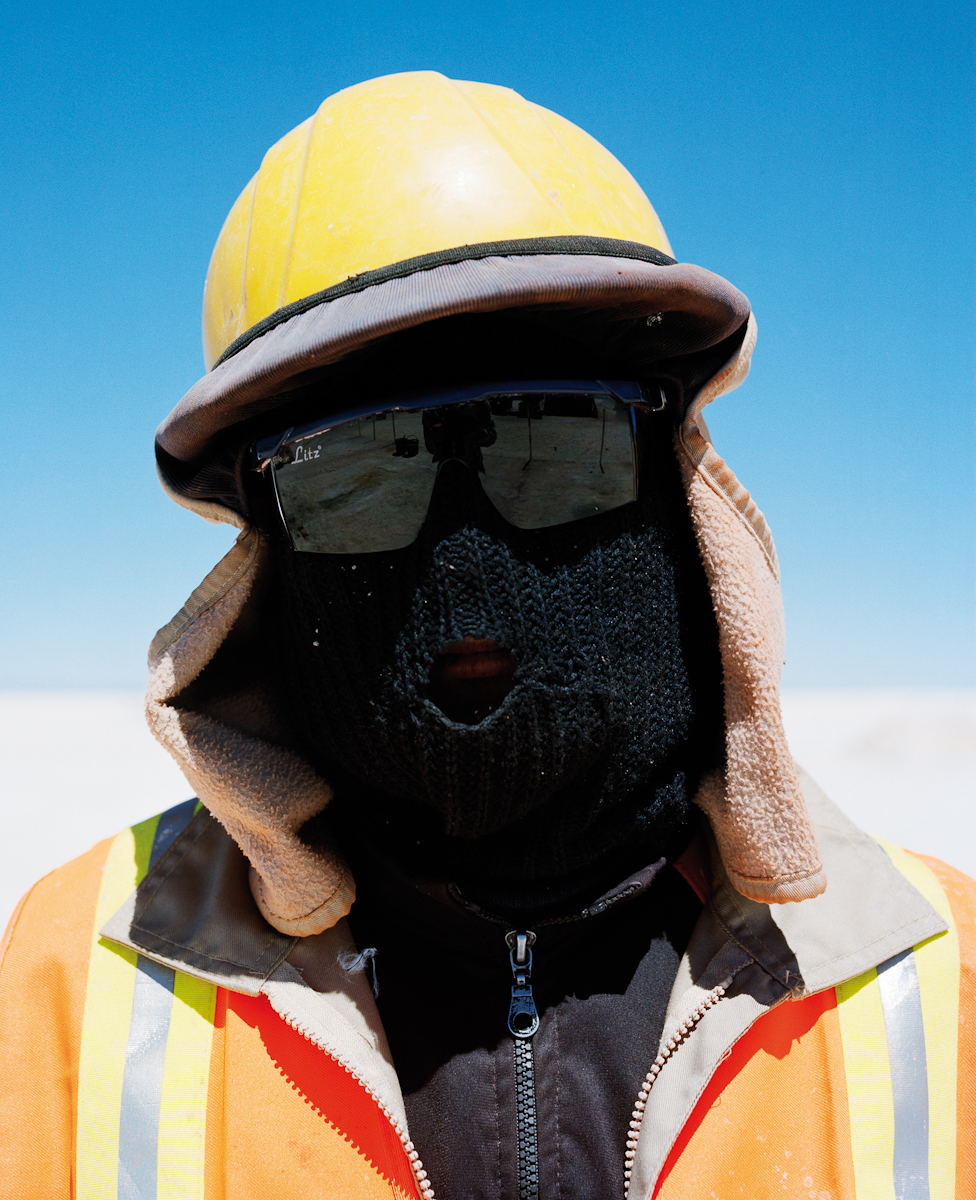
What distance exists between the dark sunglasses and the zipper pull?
727mm

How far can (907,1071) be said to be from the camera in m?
1.28

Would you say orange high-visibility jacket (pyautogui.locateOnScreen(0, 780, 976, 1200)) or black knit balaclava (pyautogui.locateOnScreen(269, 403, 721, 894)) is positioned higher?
black knit balaclava (pyautogui.locateOnScreen(269, 403, 721, 894))

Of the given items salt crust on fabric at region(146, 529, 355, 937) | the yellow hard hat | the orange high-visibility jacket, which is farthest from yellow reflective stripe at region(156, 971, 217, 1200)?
the yellow hard hat

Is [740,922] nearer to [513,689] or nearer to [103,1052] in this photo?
[513,689]

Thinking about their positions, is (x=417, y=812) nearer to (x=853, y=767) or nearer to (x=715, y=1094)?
(x=715, y=1094)

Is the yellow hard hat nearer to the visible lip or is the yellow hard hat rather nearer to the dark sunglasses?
the dark sunglasses

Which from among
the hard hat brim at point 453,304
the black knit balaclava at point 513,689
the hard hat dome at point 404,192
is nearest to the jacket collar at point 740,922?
the black knit balaclava at point 513,689

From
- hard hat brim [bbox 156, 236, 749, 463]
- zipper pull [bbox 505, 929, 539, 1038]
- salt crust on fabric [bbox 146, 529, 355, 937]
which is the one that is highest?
hard hat brim [bbox 156, 236, 749, 463]

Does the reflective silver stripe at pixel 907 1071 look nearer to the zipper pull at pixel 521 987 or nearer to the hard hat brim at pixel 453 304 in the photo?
the zipper pull at pixel 521 987

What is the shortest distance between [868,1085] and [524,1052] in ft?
1.81

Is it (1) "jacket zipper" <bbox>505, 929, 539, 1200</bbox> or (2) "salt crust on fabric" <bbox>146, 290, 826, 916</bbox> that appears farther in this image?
(2) "salt crust on fabric" <bbox>146, 290, 826, 916</bbox>

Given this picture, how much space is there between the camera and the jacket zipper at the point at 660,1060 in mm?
1255

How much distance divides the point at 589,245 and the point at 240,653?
1070 millimetres

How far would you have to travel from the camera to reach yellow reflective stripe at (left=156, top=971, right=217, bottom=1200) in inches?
48.9
